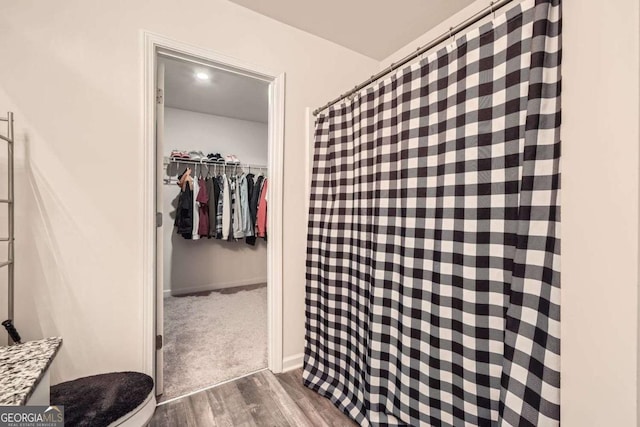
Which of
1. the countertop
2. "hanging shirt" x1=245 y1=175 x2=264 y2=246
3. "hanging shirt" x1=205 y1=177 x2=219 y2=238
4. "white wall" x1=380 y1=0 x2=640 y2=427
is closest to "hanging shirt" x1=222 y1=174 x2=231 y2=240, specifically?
"hanging shirt" x1=205 y1=177 x2=219 y2=238

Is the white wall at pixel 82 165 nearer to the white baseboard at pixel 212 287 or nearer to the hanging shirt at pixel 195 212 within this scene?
the hanging shirt at pixel 195 212

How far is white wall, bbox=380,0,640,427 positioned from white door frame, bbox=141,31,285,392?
1.35 m

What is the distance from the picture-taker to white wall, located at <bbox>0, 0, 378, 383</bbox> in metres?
1.08

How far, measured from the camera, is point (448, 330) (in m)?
0.98

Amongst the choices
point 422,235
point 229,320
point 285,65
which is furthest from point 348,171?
point 229,320

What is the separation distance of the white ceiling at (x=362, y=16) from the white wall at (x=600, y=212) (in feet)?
3.46

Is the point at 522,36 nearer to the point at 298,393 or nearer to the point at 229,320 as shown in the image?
the point at 298,393

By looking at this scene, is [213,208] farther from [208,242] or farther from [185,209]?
[208,242]

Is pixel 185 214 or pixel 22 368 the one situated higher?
pixel 185 214

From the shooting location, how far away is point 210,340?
2059mm

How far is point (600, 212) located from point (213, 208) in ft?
10.4

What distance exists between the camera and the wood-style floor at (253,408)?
1.26 m

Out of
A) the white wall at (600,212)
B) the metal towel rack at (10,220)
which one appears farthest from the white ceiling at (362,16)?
the metal towel rack at (10,220)

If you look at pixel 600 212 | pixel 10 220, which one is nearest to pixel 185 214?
pixel 10 220
